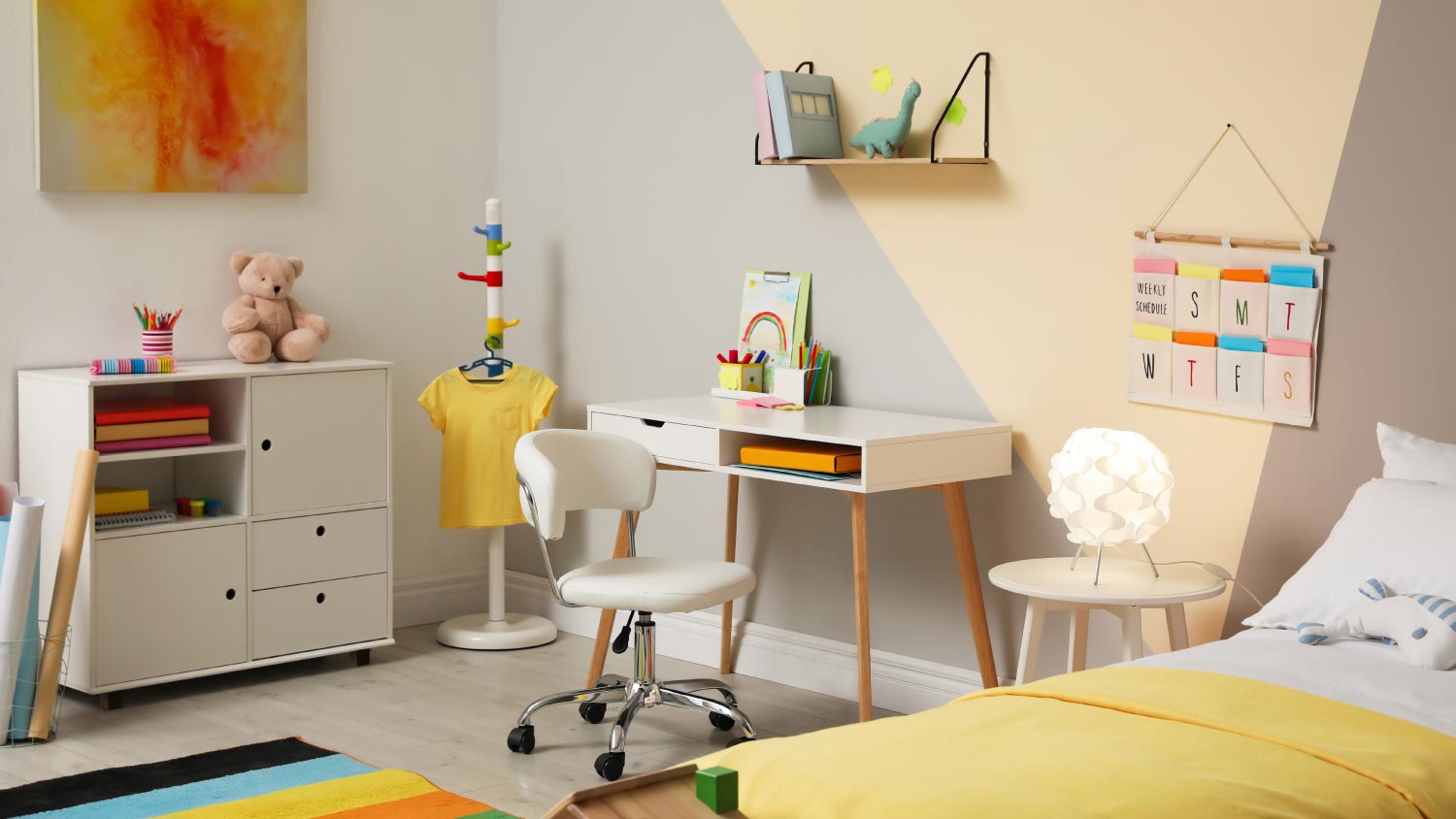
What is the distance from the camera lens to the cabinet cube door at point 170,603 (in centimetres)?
385

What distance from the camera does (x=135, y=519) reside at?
12.9 feet

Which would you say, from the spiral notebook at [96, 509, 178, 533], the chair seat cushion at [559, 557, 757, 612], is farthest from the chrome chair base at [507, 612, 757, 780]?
the spiral notebook at [96, 509, 178, 533]

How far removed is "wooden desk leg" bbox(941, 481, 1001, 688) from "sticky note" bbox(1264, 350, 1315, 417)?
76 centimetres

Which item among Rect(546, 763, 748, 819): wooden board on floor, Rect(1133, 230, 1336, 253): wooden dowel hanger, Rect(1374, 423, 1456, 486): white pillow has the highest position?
Rect(1133, 230, 1336, 253): wooden dowel hanger

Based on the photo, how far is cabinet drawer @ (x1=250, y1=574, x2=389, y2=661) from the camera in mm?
Answer: 4168

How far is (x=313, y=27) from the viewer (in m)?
4.59

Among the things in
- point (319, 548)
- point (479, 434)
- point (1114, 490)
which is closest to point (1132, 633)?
point (1114, 490)

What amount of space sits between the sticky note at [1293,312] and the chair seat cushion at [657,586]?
4.21ft

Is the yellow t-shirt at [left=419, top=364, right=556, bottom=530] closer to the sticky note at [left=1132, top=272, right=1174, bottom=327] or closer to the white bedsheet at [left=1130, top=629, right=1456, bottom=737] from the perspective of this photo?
the sticky note at [left=1132, top=272, right=1174, bottom=327]

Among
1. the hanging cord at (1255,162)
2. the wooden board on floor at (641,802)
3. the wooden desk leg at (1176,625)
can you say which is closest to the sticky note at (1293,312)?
the hanging cord at (1255,162)

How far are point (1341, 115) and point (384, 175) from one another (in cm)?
286

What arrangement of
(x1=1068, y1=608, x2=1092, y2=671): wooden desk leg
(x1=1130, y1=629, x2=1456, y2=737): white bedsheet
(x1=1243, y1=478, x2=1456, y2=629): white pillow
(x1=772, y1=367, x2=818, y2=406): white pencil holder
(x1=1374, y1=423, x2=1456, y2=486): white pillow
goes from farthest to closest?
(x1=772, y1=367, x2=818, y2=406): white pencil holder < (x1=1068, y1=608, x2=1092, y2=671): wooden desk leg < (x1=1374, y1=423, x2=1456, y2=486): white pillow < (x1=1243, y1=478, x2=1456, y2=629): white pillow < (x1=1130, y1=629, x2=1456, y2=737): white bedsheet

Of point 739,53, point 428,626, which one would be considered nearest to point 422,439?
point 428,626

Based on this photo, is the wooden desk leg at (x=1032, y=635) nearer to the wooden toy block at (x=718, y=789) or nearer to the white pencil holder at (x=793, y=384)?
the white pencil holder at (x=793, y=384)
